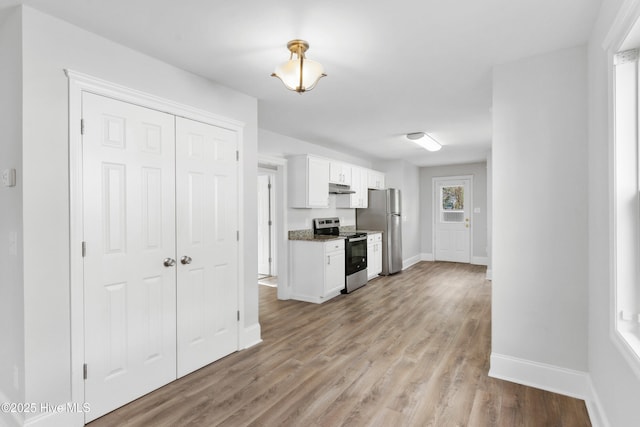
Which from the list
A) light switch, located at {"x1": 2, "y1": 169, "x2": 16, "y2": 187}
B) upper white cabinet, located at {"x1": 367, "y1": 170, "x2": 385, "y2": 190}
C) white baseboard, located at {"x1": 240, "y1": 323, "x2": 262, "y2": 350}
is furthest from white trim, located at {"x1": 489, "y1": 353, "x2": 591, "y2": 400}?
upper white cabinet, located at {"x1": 367, "y1": 170, "x2": 385, "y2": 190}

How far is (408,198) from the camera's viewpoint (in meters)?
7.86

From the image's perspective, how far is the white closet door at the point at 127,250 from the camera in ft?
7.00

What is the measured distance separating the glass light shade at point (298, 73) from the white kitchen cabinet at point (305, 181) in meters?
2.80

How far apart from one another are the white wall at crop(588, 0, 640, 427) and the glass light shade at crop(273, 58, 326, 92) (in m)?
1.54

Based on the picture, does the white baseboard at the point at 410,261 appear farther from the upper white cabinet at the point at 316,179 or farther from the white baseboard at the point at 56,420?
the white baseboard at the point at 56,420

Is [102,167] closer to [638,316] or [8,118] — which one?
[8,118]

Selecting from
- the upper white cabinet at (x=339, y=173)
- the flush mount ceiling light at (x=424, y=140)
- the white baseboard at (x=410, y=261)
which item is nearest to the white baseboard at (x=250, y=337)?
the upper white cabinet at (x=339, y=173)

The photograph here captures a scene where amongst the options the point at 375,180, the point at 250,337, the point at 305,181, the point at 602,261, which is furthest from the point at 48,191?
the point at 375,180

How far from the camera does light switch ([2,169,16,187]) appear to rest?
1928mm

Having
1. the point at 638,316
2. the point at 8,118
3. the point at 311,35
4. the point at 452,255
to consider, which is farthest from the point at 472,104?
the point at 452,255

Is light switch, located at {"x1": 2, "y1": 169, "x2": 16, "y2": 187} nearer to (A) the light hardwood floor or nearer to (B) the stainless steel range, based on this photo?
(A) the light hardwood floor

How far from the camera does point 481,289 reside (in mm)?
5477

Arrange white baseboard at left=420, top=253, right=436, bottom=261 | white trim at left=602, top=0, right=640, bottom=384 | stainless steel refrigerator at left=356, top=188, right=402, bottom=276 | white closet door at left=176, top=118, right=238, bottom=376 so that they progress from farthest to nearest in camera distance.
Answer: white baseboard at left=420, top=253, right=436, bottom=261
stainless steel refrigerator at left=356, top=188, right=402, bottom=276
white closet door at left=176, top=118, right=238, bottom=376
white trim at left=602, top=0, right=640, bottom=384

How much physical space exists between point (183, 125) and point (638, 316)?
3058mm
